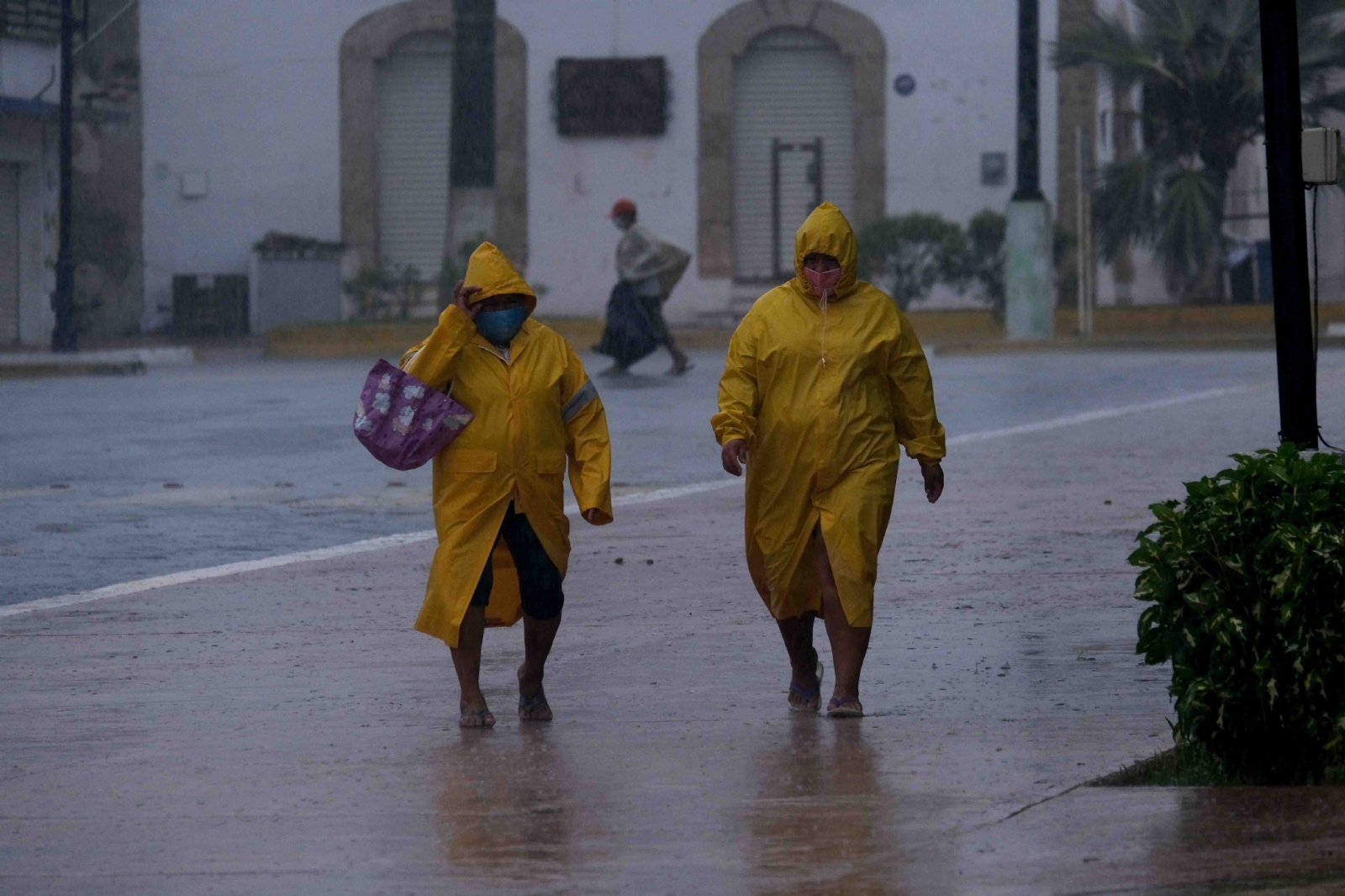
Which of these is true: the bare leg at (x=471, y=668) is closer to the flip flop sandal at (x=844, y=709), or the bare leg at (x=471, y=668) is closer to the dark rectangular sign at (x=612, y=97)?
the flip flop sandal at (x=844, y=709)

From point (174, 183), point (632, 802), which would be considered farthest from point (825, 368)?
point (174, 183)

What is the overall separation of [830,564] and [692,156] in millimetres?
30324

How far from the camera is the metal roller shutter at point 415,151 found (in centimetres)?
3797

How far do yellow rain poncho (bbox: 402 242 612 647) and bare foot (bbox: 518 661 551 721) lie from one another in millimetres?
180

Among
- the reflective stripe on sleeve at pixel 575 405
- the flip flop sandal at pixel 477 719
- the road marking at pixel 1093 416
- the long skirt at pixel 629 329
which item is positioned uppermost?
the long skirt at pixel 629 329

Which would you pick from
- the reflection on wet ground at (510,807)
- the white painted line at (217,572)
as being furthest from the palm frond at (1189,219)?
the reflection on wet ground at (510,807)

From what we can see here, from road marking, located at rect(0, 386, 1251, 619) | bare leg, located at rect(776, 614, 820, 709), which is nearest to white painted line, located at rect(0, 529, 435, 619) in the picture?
road marking, located at rect(0, 386, 1251, 619)

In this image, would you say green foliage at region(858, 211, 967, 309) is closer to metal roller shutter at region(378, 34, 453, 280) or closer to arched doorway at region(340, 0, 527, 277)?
arched doorway at region(340, 0, 527, 277)

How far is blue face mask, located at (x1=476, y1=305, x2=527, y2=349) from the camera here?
698 cm

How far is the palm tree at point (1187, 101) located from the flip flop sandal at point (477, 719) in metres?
26.3

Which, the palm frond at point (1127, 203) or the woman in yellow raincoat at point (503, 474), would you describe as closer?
the woman in yellow raincoat at point (503, 474)

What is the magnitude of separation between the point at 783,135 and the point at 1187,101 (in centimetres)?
700

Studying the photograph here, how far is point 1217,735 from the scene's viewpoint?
5.73 m

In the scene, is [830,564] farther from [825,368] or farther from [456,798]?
[456,798]
